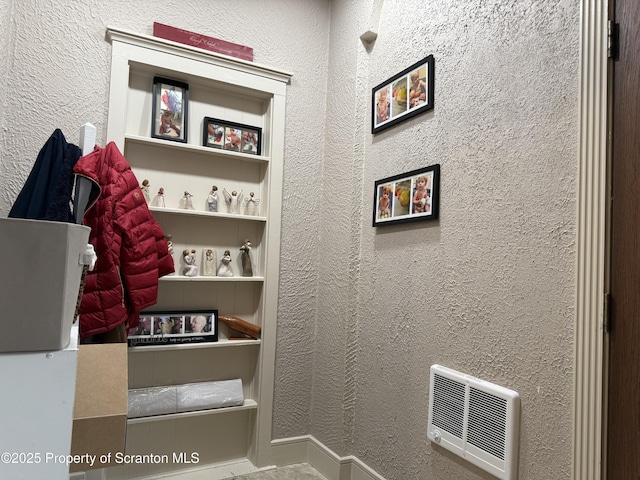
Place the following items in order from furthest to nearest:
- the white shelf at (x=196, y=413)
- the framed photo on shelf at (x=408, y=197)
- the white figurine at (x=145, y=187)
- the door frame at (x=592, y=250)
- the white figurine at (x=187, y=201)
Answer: the white figurine at (x=187, y=201)
the white figurine at (x=145, y=187)
the white shelf at (x=196, y=413)
the framed photo on shelf at (x=408, y=197)
the door frame at (x=592, y=250)

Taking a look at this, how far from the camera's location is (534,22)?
1476 millimetres

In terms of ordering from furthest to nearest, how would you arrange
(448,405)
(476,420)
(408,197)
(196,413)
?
(196,413) < (408,197) < (448,405) < (476,420)

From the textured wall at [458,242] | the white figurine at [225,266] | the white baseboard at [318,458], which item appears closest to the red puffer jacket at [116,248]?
the white figurine at [225,266]

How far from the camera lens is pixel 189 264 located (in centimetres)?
231

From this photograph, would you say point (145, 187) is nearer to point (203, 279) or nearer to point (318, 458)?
point (203, 279)

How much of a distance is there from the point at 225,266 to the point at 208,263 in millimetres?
95

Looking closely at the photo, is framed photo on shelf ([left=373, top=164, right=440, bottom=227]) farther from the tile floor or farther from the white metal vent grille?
the tile floor

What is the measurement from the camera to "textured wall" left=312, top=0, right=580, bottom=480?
137 centimetres

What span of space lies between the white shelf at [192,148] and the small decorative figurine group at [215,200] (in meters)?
0.19

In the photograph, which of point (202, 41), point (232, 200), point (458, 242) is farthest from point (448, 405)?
point (202, 41)

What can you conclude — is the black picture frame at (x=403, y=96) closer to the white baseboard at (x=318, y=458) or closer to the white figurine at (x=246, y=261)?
the white figurine at (x=246, y=261)

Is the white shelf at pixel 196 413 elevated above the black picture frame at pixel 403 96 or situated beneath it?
situated beneath

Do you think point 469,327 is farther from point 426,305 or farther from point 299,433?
point 299,433

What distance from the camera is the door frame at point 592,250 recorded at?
3.99ft
